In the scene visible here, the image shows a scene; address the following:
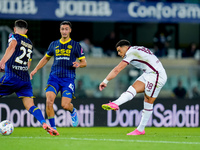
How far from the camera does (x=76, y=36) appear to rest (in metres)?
22.0

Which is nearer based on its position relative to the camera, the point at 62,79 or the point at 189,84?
→ the point at 62,79

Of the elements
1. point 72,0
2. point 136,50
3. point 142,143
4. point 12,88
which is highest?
point 72,0

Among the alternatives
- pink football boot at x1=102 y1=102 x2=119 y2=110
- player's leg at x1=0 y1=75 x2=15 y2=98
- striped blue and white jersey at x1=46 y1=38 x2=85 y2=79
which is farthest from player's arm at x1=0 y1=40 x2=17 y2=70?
pink football boot at x1=102 y1=102 x2=119 y2=110

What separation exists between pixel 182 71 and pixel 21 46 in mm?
7030

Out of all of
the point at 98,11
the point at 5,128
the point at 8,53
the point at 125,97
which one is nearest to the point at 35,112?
the point at 5,128

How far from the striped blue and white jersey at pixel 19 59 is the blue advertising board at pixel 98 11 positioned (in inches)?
337

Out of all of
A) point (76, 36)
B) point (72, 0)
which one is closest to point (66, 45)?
point (72, 0)

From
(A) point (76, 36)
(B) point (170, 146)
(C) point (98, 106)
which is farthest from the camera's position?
(A) point (76, 36)

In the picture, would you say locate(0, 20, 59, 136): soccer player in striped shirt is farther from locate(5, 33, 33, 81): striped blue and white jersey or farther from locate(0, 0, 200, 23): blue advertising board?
locate(0, 0, 200, 23): blue advertising board

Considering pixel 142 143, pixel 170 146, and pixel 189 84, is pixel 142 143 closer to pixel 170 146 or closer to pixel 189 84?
pixel 170 146

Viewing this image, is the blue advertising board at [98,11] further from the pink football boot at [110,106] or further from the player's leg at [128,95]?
the pink football boot at [110,106]

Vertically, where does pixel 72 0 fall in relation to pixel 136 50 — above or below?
above

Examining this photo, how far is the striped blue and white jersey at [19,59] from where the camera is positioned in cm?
840

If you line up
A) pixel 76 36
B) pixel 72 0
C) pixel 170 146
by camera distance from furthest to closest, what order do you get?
1. pixel 76 36
2. pixel 72 0
3. pixel 170 146
